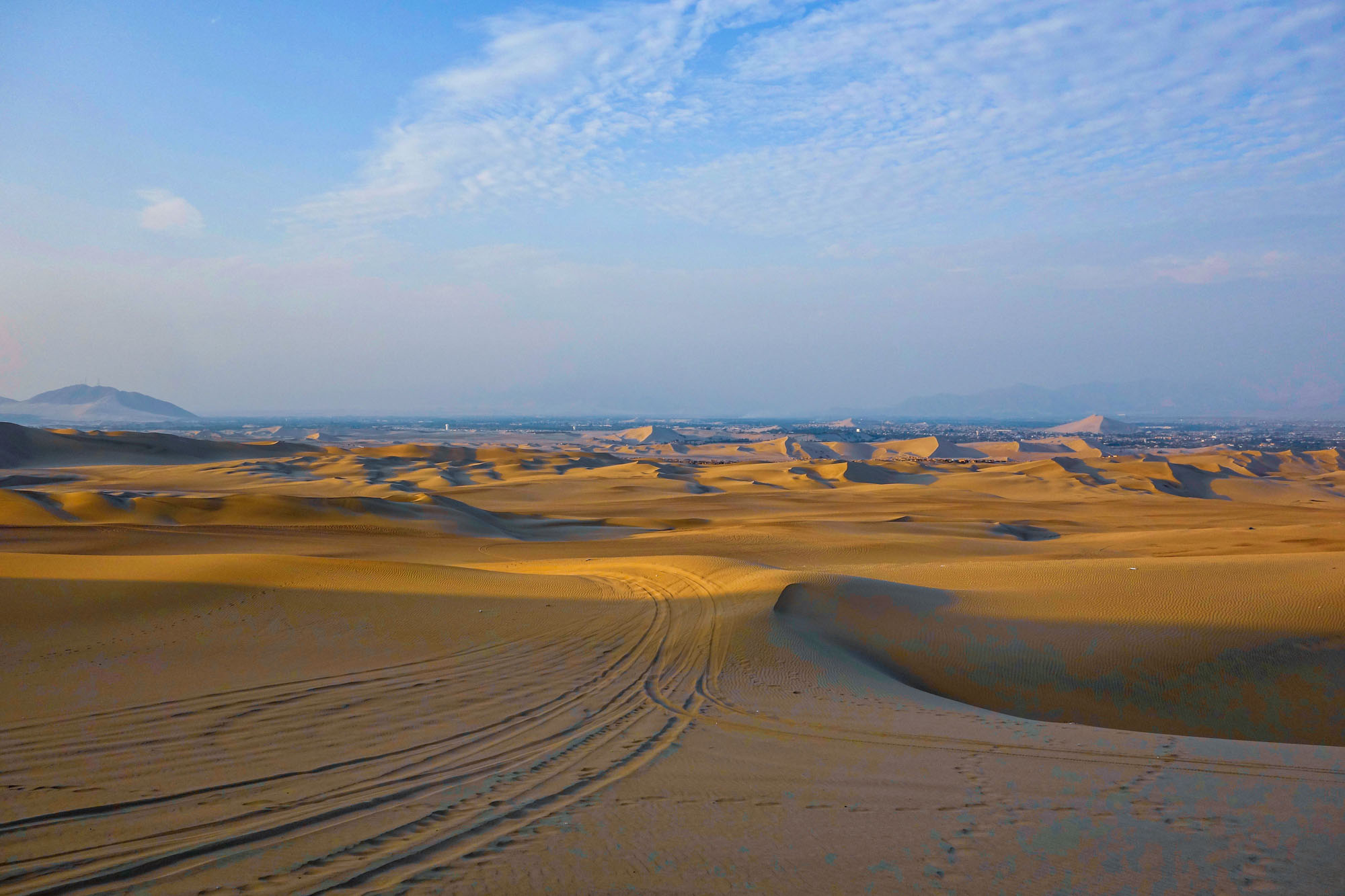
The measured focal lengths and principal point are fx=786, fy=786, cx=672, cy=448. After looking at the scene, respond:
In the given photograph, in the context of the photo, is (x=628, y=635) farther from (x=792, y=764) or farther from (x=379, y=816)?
(x=379, y=816)

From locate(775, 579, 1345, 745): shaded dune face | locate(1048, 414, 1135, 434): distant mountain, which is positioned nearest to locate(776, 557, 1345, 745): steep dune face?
locate(775, 579, 1345, 745): shaded dune face

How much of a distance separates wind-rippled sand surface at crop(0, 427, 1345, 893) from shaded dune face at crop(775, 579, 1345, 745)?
48mm

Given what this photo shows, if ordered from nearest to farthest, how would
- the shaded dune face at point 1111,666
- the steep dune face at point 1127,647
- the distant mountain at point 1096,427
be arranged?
the shaded dune face at point 1111,666
the steep dune face at point 1127,647
the distant mountain at point 1096,427

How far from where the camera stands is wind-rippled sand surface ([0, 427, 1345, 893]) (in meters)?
3.95

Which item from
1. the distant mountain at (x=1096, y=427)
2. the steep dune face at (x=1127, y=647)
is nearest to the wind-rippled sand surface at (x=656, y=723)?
the steep dune face at (x=1127, y=647)

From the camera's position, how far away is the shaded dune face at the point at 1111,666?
8.37 metres

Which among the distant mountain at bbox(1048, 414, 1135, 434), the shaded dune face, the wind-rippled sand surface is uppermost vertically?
the distant mountain at bbox(1048, 414, 1135, 434)

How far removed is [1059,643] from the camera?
987 cm

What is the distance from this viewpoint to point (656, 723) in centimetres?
650

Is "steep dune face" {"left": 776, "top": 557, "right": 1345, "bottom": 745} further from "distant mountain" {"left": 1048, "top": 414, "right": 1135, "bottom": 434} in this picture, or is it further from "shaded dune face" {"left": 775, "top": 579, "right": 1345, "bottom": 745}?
"distant mountain" {"left": 1048, "top": 414, "right": 1135, "bottom": 434}

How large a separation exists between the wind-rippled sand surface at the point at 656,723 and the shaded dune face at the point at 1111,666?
0.16ft

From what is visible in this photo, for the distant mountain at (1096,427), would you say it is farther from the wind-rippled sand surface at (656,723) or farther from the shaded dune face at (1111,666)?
the shaded dune face at (1111,666)

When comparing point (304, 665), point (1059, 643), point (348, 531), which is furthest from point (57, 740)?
point (348, 531)

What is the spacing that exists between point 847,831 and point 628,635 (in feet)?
18.1
